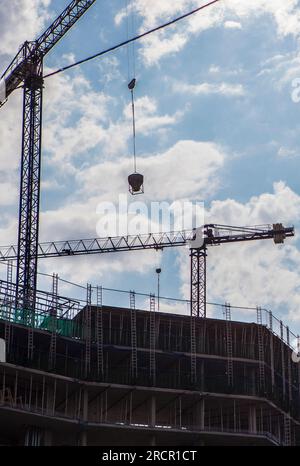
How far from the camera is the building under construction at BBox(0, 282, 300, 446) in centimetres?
8544

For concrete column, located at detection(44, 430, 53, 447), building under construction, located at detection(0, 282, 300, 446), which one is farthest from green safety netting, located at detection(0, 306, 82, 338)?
concrete column, located at detection(44, 430, 53, 447)

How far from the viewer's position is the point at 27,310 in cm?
8650

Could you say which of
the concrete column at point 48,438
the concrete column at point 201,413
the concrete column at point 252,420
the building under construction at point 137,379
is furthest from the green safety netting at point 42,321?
the concrete column at point 252,420

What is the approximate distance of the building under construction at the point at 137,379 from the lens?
280 ft

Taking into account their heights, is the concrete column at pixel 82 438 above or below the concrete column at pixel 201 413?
below

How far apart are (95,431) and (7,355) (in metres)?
11.1

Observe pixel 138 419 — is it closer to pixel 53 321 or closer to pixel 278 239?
pixel 53 321

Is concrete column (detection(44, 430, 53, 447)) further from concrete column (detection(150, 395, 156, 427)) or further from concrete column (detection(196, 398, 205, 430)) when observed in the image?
concrete column (detection(196, 398, 205, 430))

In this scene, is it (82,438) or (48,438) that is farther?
(82,438)

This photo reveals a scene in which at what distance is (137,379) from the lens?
295ft

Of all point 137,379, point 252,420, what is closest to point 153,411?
point 137,379

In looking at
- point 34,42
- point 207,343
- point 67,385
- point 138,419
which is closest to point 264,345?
point 207,343

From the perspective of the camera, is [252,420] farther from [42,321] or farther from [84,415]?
[42,321]

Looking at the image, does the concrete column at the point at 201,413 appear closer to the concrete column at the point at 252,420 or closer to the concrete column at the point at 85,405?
the concrete column at the point at 252,420
